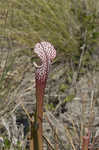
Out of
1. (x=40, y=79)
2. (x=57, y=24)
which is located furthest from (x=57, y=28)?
(x=40, y=79)

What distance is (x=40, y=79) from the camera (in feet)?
2.47

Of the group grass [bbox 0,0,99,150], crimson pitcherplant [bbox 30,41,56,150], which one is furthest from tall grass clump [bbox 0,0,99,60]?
crimson pitcherplant [bbox 30,41,56,150]

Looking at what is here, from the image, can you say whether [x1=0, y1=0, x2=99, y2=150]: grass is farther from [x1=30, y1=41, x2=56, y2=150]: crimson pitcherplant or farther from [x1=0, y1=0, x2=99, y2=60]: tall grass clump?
[x1=30, y1=41, x2=56, y2=150]: crimson pitcherplant

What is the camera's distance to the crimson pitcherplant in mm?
755

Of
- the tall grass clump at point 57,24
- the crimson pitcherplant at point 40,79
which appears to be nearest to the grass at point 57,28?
the tall grass clump at point 57,24

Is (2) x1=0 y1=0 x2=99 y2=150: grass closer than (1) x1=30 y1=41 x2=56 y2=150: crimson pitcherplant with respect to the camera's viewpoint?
No

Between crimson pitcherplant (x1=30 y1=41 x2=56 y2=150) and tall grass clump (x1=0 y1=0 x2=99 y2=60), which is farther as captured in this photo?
tall grass clump (x1=0 y1=0 x2=99 y2=60)

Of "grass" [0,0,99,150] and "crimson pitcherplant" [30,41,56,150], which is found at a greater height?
"grass" [0,0,99,150]

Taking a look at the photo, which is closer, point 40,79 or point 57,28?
point 40,79

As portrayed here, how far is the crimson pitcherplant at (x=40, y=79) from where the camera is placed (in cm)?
75

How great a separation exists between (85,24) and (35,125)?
1903 mm

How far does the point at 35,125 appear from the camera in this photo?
0.77 meters

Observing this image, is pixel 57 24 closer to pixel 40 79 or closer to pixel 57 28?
pixel 57 28

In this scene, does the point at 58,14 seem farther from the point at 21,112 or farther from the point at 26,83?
the point at 21,112
